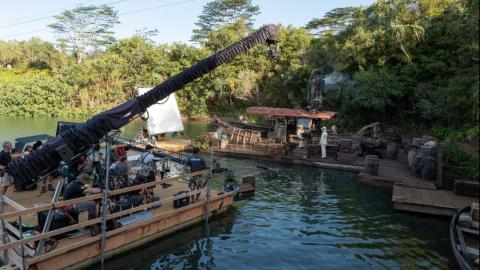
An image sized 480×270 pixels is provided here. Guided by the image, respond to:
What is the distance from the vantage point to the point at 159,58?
189 feet

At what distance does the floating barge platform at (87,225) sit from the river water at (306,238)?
38cm

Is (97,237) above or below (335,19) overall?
below

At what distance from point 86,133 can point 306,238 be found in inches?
310

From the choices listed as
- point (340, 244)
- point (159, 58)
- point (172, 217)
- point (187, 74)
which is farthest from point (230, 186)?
point (159, 58)

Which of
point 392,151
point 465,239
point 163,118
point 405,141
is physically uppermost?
point 163,118

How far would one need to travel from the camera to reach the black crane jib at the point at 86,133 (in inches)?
337

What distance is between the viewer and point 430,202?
14.2 metres

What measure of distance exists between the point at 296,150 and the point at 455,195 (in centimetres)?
1065

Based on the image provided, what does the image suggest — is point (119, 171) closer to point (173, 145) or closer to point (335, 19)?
point (173, 145)

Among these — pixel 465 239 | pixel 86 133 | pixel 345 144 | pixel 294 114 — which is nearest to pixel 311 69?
pixel 294 114

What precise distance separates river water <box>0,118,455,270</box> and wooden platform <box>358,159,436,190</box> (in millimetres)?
669

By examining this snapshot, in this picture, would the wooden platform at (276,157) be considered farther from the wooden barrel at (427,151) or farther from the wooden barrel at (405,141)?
the wooden barrel at (405,141)

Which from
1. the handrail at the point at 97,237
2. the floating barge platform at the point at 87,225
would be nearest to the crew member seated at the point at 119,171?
the floating barge platform at the point at 87,225

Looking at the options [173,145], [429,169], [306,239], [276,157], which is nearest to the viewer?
[306,239]
